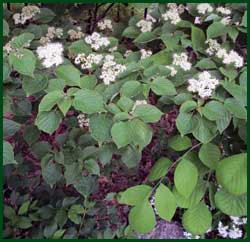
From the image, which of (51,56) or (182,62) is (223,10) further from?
(51,56)

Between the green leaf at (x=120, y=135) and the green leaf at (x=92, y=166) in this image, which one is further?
the green leaf at (x=92, y=166)

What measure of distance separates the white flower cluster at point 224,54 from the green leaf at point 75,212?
3.15 ft

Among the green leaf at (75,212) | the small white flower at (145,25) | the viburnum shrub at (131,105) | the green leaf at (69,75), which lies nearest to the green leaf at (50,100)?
the viburnum shrub at (131,105)

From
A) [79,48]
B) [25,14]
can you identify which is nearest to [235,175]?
[79,48]

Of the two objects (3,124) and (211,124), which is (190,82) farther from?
(3,124)

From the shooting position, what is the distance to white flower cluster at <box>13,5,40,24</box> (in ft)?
5.82

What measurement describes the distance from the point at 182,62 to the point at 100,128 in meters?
0.45

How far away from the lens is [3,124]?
1.36 meters

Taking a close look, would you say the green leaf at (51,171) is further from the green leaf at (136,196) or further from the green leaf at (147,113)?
the green leaf at (147,113)

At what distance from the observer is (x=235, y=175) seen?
1266 mm

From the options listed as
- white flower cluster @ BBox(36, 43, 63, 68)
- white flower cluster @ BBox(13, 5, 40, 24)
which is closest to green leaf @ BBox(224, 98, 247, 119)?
white flower cluster @ BBox(36, 43, 63, 68)

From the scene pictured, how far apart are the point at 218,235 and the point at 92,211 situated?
943 mm

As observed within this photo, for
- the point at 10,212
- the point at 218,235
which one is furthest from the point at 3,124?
the point at 218,235

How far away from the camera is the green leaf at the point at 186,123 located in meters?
1.23
